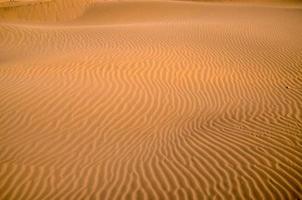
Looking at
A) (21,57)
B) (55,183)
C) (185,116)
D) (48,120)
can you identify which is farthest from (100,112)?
(21,57)

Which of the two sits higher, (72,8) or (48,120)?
(72,8)

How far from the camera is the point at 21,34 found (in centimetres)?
1363

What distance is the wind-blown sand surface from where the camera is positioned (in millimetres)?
4500

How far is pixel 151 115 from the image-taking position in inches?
269

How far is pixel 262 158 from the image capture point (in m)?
4.79

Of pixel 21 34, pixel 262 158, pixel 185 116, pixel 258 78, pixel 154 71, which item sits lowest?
pixel 262 158

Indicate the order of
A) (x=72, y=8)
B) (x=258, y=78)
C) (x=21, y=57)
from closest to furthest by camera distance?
1. (x=258, y=78)
2. (x=21, y=57)
3. (x=72, y=8)

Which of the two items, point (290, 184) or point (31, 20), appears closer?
point (290, 184)

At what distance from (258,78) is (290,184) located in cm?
484

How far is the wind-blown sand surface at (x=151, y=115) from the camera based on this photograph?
14.8ft

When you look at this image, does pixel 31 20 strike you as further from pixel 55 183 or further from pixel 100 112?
pixel 55 183

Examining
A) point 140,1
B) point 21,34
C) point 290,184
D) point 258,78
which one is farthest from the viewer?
point 140,1

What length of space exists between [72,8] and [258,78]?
14853 millimetres

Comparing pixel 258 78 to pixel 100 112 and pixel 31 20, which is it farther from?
pixel 31 20
